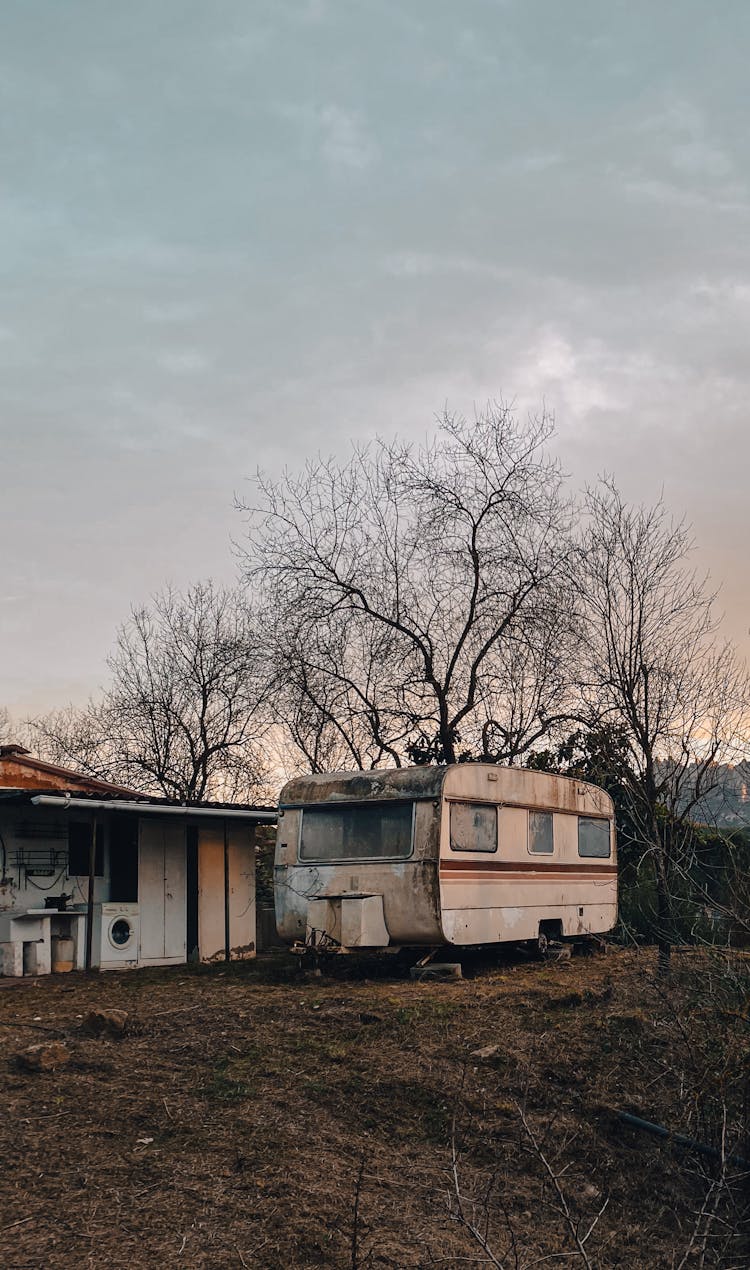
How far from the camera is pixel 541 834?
1366 centimetres

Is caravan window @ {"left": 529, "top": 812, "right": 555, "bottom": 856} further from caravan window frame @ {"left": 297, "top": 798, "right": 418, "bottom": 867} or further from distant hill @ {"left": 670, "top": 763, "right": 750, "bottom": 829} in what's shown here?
distant hill @ {"left": 670, "top": 763, "right": 750, "bottom": 829}

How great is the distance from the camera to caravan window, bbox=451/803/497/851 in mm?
11953

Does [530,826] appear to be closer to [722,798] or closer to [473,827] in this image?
[473,827]

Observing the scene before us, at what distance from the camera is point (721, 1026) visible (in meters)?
6.74

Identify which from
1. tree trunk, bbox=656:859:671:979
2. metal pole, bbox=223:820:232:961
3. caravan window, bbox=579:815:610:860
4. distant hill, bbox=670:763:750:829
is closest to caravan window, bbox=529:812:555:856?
caravan window, bbox=579:815:610:860

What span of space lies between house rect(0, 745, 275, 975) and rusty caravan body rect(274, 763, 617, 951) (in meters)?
2.04

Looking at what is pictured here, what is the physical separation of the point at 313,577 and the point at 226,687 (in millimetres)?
7775

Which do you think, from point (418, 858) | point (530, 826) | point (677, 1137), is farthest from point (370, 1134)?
point (530, 826)

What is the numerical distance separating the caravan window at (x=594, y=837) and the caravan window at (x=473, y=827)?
8.96 ft

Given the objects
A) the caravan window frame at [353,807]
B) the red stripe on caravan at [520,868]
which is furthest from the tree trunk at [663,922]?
the caravan window frame at [353,807]

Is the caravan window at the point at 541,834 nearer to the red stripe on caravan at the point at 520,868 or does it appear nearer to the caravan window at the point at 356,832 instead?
the red stripe on caravan at the point at 520,868

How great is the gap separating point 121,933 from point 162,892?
858 millimetres

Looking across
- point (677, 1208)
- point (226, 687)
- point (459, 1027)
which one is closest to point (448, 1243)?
point (677, 1208)

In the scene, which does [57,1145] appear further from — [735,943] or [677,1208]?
[735,943]
